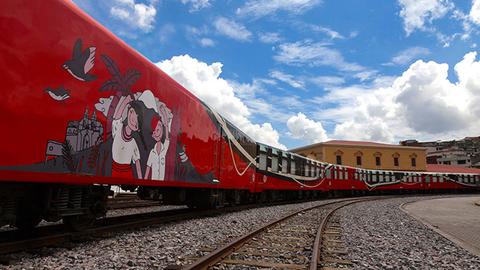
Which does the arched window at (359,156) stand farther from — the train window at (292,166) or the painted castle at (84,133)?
the painted castle at (84,133)

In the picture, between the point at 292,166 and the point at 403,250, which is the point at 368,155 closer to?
the point at 292,166

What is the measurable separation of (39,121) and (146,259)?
2.24 m

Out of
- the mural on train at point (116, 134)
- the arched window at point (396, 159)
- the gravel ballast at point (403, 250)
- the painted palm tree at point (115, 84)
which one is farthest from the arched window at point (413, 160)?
the painted palm tree at point (115, 84)

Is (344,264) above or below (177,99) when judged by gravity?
below

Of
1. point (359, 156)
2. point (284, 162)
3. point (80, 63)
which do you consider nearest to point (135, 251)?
point (80, 63)

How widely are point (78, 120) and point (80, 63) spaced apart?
0.82 meters

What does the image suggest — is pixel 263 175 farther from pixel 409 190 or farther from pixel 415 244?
pixel 409 190

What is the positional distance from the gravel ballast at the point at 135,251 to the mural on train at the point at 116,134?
1.08 m

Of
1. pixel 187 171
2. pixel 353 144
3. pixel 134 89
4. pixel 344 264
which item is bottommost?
pixel 344 264

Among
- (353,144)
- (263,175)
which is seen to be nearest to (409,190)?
(353,144)

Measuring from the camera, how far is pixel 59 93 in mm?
4773

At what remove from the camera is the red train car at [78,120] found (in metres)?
4.22

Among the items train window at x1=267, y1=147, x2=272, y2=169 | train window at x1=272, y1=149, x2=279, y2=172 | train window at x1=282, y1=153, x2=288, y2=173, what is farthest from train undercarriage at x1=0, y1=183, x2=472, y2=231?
train window at x1=282, y1=153, x2=288, y2=173

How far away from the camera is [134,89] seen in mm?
6535
